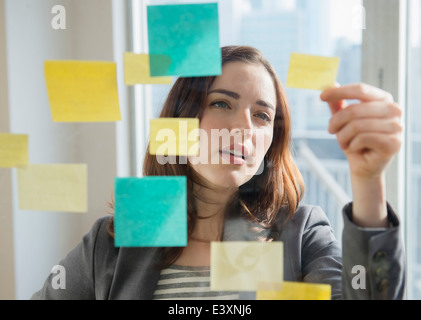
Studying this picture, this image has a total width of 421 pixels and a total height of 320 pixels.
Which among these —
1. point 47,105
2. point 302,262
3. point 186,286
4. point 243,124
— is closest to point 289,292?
point 302,262

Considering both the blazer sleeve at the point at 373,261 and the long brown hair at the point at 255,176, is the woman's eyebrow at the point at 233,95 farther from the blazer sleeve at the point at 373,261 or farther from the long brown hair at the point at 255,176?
the blazer sleeve at the point at 373,261

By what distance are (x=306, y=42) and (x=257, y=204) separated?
10.6 inches

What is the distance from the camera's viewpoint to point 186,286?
2.01 feet

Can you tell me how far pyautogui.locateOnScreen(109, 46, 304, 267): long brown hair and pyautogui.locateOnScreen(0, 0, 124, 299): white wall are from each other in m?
0.07

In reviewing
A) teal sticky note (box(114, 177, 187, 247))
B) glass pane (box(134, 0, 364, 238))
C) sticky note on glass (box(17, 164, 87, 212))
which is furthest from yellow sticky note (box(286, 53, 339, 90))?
sticky note on glass (box(17, 164, 87, 212))

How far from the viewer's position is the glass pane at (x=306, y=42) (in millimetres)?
601

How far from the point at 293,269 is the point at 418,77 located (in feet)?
1.29

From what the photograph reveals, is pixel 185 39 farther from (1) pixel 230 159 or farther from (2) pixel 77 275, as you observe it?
(2) pixel 77 275

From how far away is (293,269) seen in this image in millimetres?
596

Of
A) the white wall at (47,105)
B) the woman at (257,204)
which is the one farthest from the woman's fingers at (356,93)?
the white wall at (47,105)

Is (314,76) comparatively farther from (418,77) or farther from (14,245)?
(14,245)

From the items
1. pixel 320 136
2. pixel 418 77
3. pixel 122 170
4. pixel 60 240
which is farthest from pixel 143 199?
pixel 418 77

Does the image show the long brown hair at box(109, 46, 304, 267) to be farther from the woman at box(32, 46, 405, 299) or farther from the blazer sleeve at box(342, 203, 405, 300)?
the blazer sleeve at box(342, 203, 405, 300)

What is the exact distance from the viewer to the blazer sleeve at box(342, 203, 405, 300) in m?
0.54
